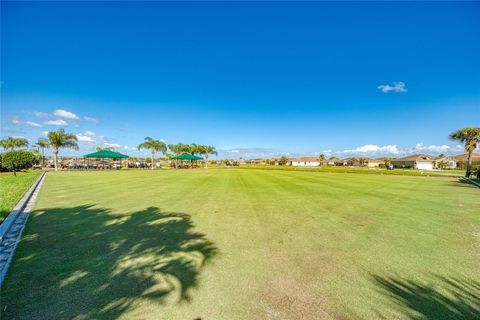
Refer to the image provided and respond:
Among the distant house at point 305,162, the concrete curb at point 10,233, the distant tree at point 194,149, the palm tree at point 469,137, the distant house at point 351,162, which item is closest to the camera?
the concrete curb at point 10,233

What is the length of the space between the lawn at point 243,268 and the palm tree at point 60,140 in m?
40.8

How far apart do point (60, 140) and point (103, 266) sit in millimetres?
46190

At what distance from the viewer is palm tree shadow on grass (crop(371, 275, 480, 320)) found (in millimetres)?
2486

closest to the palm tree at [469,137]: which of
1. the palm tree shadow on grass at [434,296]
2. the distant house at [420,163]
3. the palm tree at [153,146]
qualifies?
the distant house at [420,163]

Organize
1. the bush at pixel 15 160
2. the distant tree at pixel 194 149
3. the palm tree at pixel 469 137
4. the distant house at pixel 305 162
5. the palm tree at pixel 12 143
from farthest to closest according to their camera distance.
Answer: the distant house at pixel 305 162 → the distant tree at pixel 194 149 → the palm tree at pixel 12 143 → the palm tree at pixel 469 137 → the bush at pixel 15 160

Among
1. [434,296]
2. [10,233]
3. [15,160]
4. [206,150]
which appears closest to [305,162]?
[206,150]

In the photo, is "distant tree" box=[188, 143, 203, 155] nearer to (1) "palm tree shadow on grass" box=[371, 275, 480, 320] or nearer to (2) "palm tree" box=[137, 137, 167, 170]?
(2) "palm tree" box=[137, 137, 167, 170]

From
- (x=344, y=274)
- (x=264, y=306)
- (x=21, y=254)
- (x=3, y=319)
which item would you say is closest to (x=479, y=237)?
(x=344, y=274)

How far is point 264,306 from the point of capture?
259 cm

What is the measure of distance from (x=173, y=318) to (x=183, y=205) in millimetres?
6015

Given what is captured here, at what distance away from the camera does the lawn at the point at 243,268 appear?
8.33 ft

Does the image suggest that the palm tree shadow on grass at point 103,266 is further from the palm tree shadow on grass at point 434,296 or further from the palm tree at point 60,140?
the palm tree at point 60,140

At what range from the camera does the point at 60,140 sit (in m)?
37.4

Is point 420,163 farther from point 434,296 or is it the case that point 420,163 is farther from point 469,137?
point 434,296
